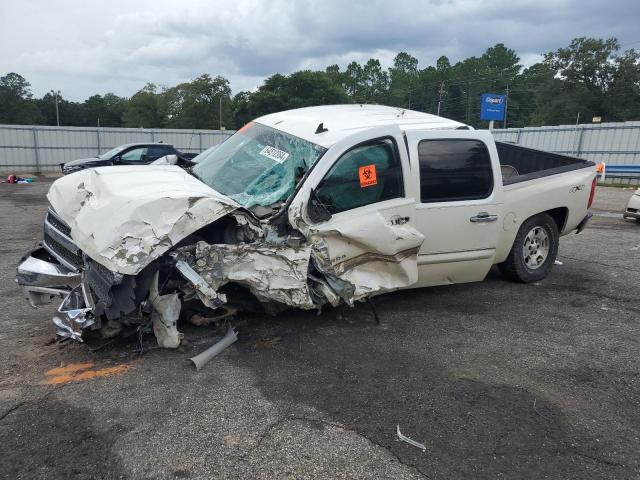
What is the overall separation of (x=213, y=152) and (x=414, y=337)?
2.83 meters

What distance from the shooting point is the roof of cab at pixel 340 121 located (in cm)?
455

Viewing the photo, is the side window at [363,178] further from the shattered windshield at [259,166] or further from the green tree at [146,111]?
the green tree at [146,111]

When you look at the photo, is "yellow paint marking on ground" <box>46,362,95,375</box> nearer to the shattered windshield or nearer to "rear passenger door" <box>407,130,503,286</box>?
the shattered windshield

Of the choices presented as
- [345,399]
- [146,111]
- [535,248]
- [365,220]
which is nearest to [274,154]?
[365,220]

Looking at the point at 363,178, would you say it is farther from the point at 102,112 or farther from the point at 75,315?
the point at 102,112

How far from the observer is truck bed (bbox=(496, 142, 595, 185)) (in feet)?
20.7

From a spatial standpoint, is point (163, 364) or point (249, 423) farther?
point (163, 364)

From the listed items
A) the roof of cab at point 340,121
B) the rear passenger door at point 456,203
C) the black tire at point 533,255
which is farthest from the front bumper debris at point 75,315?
the black tire at point 533,255

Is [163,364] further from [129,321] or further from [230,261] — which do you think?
[230,261]

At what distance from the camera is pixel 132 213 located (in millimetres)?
3535

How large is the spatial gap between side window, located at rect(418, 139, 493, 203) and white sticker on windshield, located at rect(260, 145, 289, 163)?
4.22 feet

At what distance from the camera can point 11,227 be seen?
30.1 feet

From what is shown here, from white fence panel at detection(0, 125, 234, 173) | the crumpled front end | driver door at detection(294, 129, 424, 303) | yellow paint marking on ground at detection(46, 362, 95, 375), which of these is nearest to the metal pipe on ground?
the crumpled front end

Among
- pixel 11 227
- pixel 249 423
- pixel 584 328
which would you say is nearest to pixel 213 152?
pixel 249 423
